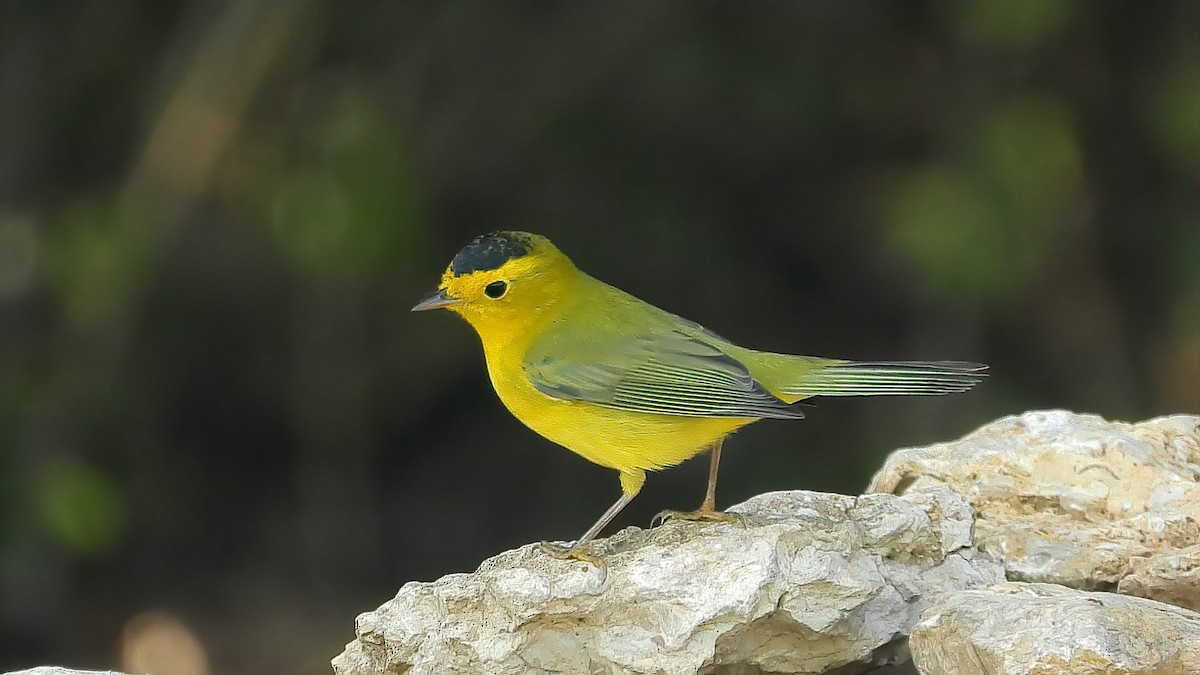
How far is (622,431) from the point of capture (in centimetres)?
328

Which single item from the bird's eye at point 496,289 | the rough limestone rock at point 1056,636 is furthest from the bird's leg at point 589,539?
the rough limestone rock at point 1056,636

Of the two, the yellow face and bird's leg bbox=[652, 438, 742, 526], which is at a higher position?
the yellow face

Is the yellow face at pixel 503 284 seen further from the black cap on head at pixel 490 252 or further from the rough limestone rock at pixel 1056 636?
the rough limestone rock at pixel 1056 636

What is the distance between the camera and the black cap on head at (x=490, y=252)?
136 inches

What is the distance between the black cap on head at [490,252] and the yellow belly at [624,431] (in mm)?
341

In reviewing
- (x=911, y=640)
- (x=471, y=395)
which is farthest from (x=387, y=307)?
(x=911, y=640)

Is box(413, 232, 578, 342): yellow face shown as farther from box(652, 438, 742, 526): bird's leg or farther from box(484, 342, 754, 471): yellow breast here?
box(652, 438, 742, 526): bird's leg

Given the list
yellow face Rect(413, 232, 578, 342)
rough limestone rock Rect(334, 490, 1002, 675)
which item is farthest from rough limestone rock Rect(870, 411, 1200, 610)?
yellow face Rect(413, 232, 578, 342)

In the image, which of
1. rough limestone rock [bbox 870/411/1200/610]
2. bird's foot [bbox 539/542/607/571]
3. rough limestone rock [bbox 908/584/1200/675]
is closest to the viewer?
rough limestone rock [bbox 908/584/1200/675]

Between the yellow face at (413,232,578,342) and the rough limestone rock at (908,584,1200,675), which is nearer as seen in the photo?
the rough limestone rock at (908,584,1200,675)

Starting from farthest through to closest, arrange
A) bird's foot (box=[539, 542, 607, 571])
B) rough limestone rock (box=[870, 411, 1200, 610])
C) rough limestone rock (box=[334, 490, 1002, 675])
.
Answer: rough limestone rock (box=[870, 411, 1200, 610])
bird's foot (box=[539, 542, 607, 571])
rough limestone rock (box=[334, 490, 1002, 675])

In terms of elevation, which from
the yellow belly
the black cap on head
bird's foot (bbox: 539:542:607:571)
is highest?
the black cap on head

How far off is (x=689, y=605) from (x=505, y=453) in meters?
3.81

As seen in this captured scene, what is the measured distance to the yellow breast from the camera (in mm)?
3277
